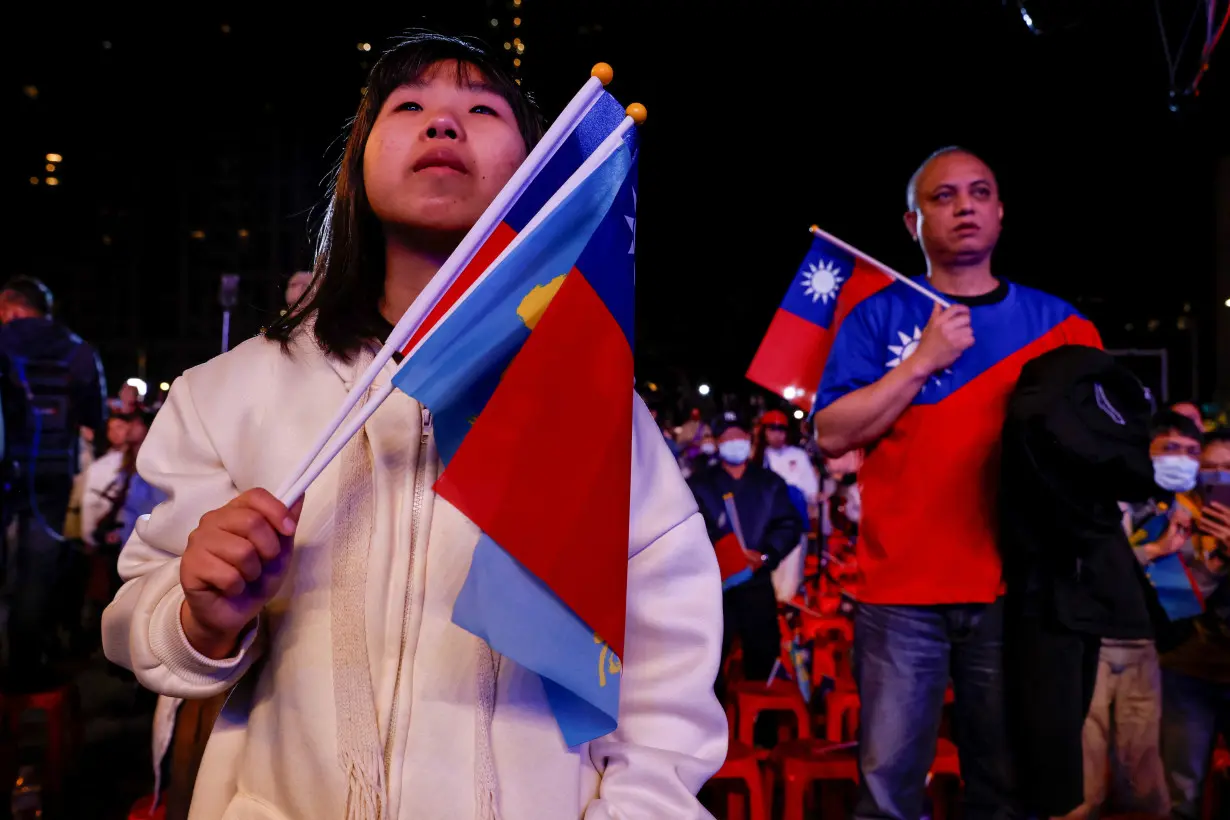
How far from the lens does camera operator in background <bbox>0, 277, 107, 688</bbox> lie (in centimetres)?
489

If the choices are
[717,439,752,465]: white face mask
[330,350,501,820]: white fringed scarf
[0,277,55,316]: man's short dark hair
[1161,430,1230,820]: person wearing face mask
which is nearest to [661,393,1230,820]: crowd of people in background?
[1161,430,1230,820]: person wearing face mask

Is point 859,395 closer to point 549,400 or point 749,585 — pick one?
point 549,400

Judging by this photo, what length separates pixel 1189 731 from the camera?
12.8ft

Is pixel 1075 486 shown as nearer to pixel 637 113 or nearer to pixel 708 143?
pixel 637 113

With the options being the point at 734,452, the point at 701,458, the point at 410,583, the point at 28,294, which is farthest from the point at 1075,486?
the point at 28,294

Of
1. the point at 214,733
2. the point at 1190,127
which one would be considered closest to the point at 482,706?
the point at 214,733

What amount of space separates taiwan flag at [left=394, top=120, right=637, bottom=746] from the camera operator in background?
4.59 m

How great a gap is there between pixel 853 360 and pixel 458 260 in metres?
1.98

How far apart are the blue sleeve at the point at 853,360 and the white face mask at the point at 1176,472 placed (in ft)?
7.89

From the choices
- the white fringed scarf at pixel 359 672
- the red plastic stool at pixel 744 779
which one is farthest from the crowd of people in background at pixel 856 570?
the red plastic stool at pixel 744 779

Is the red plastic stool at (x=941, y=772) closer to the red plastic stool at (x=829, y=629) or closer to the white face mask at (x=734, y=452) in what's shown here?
the red plastic stool at (x=829, y=629)

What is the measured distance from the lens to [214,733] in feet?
4.33

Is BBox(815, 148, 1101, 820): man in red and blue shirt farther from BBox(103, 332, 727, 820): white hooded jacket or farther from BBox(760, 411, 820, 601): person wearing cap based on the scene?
BBox(760, 411, 820, 601): person wearing cap

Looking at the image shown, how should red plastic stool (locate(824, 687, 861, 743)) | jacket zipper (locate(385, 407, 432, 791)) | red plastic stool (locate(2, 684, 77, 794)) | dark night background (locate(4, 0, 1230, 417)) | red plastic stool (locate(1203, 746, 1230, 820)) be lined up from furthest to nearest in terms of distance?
dark night background (locate(4, 0, 1230, 417)) → red plastic stool (locate(824, 687, 861, 743)) → red plastic stool (locate(2, 684, 77, 794)) → red plastic stool (locate(1203, 746, 1230, 820)) → jacket zipper (locate(385, 407, 432, 791))
